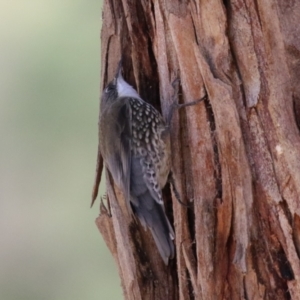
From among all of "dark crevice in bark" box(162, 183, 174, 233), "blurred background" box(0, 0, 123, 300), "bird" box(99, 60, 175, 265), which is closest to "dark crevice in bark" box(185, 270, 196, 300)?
"bird" box(99, 60, 175, 265)

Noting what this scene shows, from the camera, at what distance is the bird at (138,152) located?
3.18 m

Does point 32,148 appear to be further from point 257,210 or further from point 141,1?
point 257,210

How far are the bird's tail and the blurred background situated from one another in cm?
195

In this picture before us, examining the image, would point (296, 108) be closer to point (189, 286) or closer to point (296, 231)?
point (296, 231)

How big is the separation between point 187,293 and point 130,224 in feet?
1.53

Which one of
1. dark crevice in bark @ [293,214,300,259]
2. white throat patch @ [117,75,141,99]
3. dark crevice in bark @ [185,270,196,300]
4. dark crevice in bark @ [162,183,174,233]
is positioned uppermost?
Result: white throat patch @ [117,75,141,99]

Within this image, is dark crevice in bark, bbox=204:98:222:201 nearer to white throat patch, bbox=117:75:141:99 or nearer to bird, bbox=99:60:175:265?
bird, bbox=99:60:175:265

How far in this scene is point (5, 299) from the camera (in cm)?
529

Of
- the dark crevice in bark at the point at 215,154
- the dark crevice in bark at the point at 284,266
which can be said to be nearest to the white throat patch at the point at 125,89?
the dark crevice in bark at the point at 215,154

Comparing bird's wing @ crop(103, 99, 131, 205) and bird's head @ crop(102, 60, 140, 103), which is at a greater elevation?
bird's head @ crop(102, 60, 140, 103)

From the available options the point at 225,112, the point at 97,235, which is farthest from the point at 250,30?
the point at 97,235

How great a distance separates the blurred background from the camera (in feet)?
17.1

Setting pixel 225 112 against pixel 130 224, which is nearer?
pixel 225 112

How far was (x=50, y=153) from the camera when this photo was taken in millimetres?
5320
